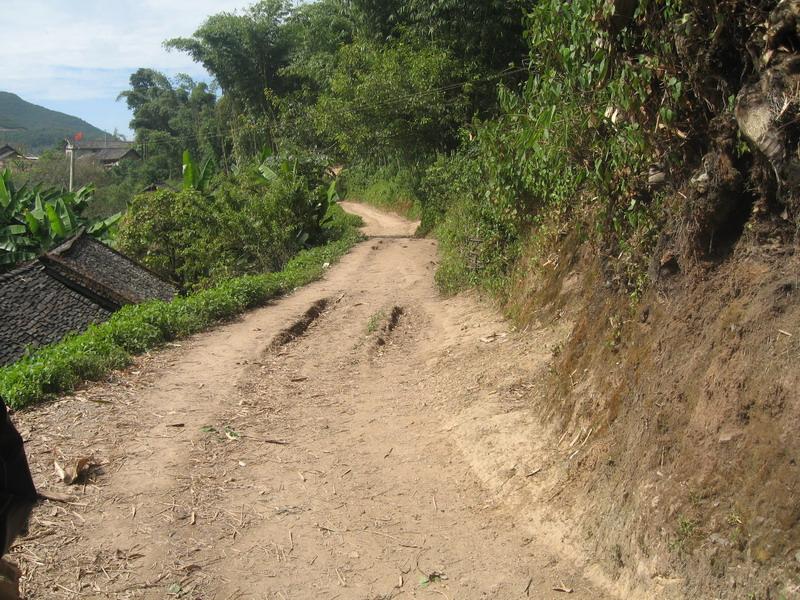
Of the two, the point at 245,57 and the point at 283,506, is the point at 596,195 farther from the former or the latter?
the point at 245,57

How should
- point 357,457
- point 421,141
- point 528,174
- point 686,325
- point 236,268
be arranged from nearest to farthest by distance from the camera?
point 686,325, point 357,457, point 528,174, point 236,268, point 421,141

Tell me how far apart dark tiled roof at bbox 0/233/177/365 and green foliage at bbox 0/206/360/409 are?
10.5 ft

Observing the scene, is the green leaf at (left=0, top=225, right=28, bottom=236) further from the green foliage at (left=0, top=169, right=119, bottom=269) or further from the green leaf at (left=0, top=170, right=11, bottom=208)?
the green leaf at (left=0, top=170, right=11, bottom=208)

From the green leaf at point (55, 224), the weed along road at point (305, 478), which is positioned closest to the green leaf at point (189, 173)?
the green leaf at point (55, 224)

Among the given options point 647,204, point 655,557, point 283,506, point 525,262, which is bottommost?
point 283,506

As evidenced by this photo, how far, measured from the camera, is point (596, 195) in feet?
21.2

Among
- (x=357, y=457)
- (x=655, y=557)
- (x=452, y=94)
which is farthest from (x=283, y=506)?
(x=452, y=94)

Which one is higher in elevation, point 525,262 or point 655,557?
point 525,262

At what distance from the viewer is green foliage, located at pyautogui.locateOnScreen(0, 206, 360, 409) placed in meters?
7.48

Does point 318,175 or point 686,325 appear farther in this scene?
point 318,175

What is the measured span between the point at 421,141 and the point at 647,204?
19.8 metres

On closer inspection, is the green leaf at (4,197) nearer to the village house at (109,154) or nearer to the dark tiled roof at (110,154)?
the village house at (109,154)

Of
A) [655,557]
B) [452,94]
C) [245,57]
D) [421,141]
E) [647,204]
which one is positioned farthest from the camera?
[245,57]

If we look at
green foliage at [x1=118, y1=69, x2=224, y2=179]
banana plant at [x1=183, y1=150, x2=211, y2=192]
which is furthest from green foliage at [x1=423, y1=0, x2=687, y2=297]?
green foliage at [x1=118, y1=69, x2=224, y2=179]
